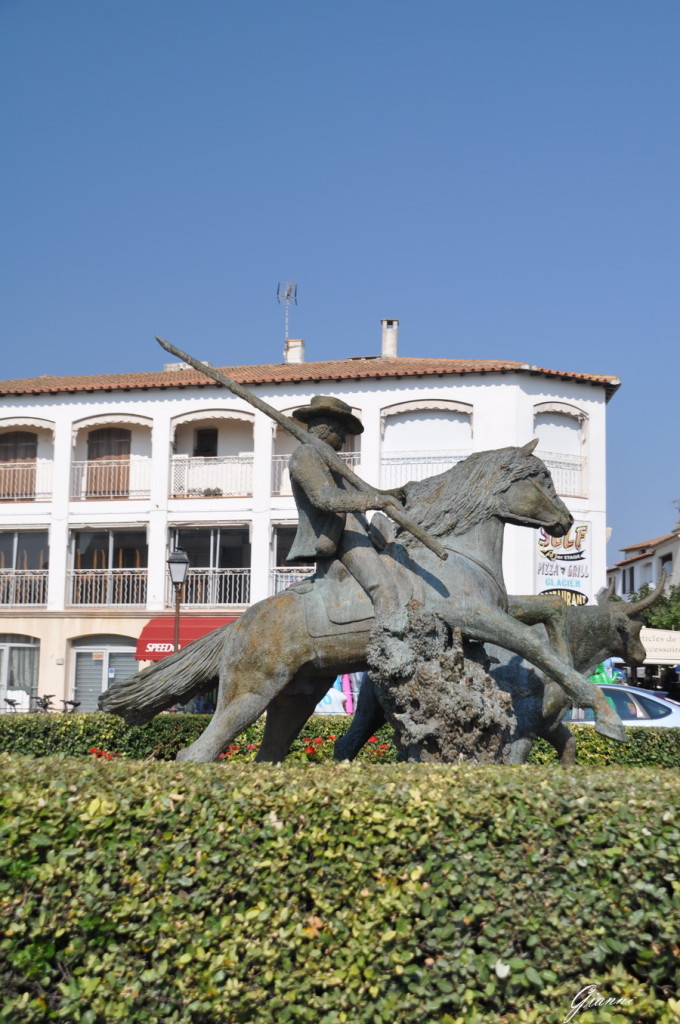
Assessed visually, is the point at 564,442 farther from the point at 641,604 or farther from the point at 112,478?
the point at 641,604

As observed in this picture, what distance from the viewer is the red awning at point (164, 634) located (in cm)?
2717

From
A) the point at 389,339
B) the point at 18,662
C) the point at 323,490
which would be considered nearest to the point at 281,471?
the point at 389,339

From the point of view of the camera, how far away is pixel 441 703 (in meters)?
5.90

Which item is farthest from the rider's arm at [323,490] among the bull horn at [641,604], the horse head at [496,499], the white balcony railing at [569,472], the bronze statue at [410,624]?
the white balcony railing at [569,472]

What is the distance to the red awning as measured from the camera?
27172 millimetres

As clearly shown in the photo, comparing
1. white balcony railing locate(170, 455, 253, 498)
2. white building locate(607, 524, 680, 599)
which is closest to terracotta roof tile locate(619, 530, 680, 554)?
white building locate(607, 524, 680, 599)

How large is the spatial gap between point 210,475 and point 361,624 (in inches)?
997

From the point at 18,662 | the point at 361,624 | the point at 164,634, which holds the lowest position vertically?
the point at 18,662

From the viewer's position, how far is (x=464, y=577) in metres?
6.26

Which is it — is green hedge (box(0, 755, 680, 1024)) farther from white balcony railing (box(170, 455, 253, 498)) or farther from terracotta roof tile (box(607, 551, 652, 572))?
terracotta roof tile (box(607, 551, 652, 572))

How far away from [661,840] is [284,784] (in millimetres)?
1541

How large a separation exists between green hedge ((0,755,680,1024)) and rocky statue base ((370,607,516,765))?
1.67m

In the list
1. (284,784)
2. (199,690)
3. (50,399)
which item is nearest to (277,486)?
(50,399)

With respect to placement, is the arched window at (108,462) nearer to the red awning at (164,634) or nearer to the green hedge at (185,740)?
the red awning at (164,634)
